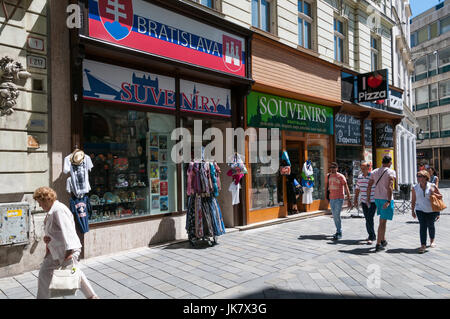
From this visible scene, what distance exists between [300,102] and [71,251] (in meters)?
9.08

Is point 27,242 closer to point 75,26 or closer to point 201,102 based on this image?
point 75,26

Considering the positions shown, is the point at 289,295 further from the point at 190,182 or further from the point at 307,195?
the point at 307,195

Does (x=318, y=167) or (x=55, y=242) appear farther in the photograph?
(x=318, y=167)

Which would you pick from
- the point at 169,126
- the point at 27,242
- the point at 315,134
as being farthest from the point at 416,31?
the point at 27,242

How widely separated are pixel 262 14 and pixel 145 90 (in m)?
5.13

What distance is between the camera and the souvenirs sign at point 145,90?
631cm

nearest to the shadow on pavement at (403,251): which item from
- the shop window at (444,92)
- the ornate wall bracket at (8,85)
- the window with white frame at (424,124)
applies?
the ornate wall bracket at (8,85)

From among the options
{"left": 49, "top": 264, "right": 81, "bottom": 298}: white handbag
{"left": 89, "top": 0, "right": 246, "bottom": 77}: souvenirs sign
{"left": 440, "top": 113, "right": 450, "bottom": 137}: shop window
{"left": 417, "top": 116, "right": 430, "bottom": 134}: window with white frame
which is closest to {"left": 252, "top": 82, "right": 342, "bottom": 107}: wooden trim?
{"left": 89, "top": 0, "right": 246, "bottom": 77}: souvenirs sign

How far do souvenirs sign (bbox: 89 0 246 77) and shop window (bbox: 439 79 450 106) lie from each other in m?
34.0

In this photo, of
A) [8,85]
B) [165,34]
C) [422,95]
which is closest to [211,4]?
[165,34]

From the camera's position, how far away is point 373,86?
12828 mm

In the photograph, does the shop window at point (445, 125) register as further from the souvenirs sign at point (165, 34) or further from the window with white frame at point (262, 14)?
the souvenirs sign at point (165, 34)

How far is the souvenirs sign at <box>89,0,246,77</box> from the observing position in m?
6.22

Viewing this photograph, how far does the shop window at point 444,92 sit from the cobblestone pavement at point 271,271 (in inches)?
1299
